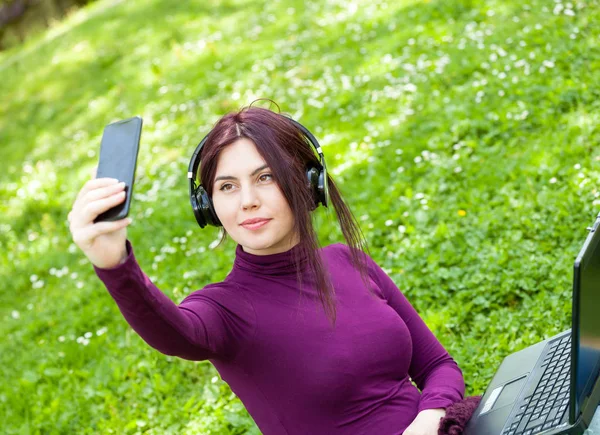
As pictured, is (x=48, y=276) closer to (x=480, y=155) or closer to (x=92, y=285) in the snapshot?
(x=92, y=285)

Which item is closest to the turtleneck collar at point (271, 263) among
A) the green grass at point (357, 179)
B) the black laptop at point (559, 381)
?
the black laptop at point (559, 381)

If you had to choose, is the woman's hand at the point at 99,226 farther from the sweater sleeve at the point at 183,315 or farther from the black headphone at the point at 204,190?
the black headphone at the point at 204,190

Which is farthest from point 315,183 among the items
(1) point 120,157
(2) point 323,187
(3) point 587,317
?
(3) point 587,317

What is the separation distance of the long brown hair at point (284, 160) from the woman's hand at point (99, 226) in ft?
2.75

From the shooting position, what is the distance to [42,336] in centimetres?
584

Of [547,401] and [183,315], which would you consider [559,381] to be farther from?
[183,315]

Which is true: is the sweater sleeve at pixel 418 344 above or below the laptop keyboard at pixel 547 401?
above

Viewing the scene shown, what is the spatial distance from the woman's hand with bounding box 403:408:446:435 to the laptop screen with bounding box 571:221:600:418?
564 millimetres

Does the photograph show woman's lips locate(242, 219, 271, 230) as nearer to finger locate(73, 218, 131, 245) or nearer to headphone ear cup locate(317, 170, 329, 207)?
headphone ear cup locate(317, 170, 329, 207)

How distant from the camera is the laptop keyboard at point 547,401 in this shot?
88.0 inches

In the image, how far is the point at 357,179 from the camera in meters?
6.38

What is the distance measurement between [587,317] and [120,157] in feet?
4.57

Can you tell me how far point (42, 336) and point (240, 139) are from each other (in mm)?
3931

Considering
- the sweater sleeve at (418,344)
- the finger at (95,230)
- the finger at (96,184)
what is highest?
the finger at (96,184)
